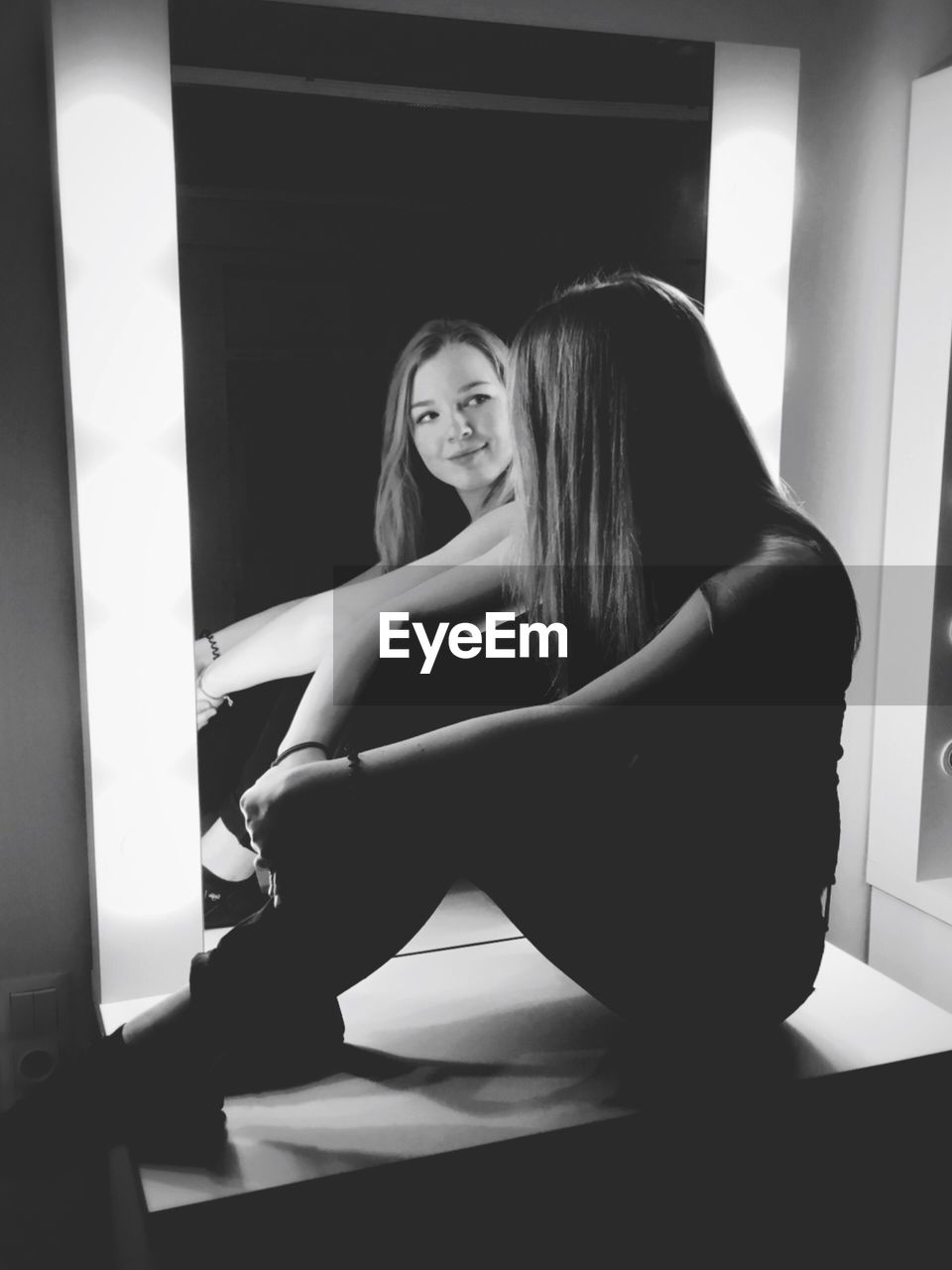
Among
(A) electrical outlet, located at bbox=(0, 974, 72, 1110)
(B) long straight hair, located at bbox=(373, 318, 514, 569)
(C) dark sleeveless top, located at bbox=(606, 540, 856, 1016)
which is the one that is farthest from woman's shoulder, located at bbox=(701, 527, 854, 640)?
(A) electrical outlet, located at bbox=(0, 974, 72, 1110)

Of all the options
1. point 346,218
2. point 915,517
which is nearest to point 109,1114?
point 346,218

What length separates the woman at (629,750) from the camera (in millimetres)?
1109

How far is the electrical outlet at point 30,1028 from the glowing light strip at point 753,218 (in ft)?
3.40

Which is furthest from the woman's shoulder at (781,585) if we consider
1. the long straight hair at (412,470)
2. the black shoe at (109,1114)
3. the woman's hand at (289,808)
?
the black shoe at (109,1114)

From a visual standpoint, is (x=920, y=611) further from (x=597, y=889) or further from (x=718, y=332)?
(x=597, y=889)

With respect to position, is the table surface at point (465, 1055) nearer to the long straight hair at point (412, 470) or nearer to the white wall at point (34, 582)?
the white wall at point (34, 582)

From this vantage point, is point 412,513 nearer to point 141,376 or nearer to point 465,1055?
point 141,376

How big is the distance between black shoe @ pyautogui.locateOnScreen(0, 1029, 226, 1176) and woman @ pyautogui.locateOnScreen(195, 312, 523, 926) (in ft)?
0.81

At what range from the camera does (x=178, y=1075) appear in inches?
40.2

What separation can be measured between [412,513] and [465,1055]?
22.7 inches

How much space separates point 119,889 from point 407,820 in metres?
0.34

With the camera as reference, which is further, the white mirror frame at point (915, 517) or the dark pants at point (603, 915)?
the white mirror frame at point (915, 517)

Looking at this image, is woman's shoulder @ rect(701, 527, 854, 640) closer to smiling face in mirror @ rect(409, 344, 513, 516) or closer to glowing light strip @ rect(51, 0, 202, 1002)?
smiling face in mirror @ rect(409, 344, 513, 516)

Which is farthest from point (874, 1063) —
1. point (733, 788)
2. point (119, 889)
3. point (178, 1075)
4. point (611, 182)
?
point (611, 182)
